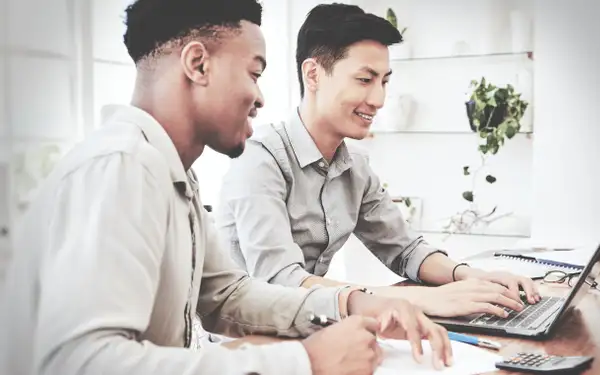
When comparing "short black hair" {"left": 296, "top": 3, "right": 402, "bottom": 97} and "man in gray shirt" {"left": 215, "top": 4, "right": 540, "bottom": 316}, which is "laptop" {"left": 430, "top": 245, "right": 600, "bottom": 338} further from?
"short black hair" {"left": 296, "top": 3, "right": 402, "bottom": 97}

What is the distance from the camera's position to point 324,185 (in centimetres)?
192

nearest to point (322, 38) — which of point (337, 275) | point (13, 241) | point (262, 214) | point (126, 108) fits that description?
point (262, 214)

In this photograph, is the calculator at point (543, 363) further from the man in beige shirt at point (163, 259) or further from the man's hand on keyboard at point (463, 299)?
the man's hand on keyboard at point (463, 299)

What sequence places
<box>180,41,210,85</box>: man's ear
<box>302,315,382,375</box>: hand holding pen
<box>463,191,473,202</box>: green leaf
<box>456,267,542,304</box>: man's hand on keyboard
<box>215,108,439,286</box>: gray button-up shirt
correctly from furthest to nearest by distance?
<box>463,191,473,202</box>: green leaf < <box>215,108,439,286</box>: gray button-up shirt < <box>456,267,542,304</box>: man's hand on keyboard < <box>180,41,210,85</box>: man's ear < <box>302,315,382,375</box>: hand holding pen

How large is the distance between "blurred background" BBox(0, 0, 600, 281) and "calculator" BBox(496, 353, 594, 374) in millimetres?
1335

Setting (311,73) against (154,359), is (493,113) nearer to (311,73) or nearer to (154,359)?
(311,73)

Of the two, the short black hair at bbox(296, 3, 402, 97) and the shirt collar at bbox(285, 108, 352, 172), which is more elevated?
the short black hair at bbox(296, 3, 402, 97)

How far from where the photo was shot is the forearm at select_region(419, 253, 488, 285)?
176cm

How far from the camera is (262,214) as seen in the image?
5.49ft

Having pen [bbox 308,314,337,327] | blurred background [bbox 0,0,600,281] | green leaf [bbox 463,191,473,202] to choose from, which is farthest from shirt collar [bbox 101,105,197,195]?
green leaf [bbox 463,191,473,202]

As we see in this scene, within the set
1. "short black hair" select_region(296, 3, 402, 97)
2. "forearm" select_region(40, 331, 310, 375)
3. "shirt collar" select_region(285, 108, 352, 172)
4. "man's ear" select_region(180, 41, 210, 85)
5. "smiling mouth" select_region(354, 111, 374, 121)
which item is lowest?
"forearm" select_region(40, 331, 310, 375)

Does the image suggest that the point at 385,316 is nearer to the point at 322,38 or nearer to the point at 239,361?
the point at 239,361

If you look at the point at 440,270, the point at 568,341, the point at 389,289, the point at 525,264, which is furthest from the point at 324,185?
the point at 568,341

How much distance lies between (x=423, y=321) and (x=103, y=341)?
0.50 metres
